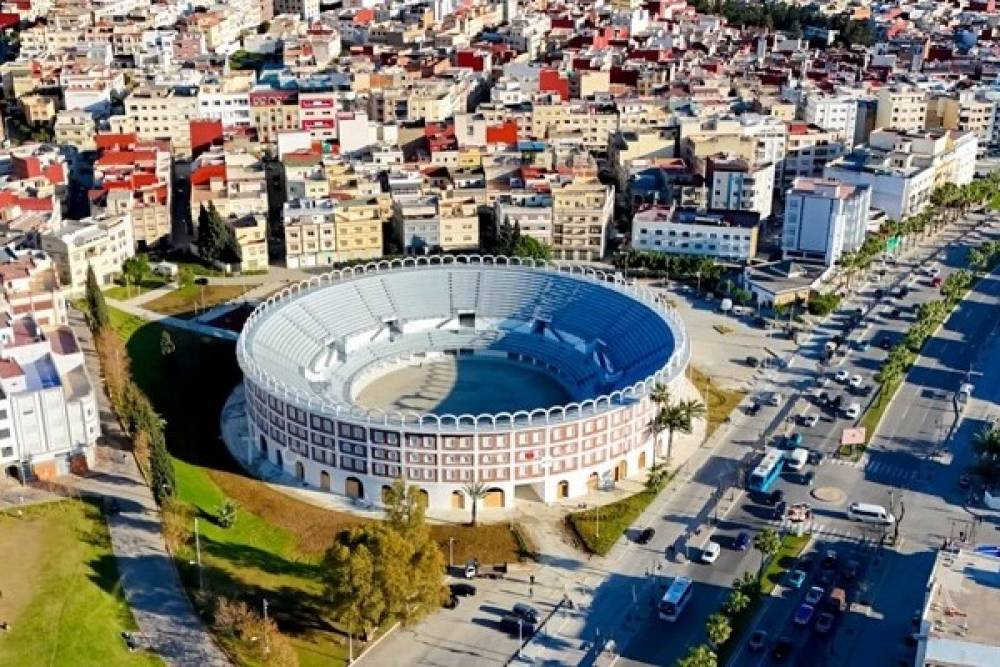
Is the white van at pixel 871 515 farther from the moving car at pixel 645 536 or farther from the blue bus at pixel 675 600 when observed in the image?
the blue bus at pixel 675 600

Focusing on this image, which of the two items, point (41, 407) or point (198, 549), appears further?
point (41, 407)

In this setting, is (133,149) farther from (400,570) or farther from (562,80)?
(400,570)

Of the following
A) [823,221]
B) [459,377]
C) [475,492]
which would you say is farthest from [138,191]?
[823,221]

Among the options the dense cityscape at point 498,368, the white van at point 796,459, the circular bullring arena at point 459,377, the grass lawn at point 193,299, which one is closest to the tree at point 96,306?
the dense cityscape at point 498,368

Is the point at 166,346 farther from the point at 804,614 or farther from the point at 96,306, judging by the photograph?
the point at 804,614

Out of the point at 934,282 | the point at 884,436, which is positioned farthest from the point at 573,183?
the point at 884,436

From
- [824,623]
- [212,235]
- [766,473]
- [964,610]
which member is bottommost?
[824,623]
